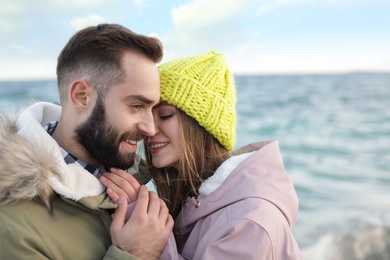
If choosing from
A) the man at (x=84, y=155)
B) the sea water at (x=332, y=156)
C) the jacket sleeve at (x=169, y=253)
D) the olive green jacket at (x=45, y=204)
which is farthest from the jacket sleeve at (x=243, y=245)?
the sea water at (x=332, y=156)

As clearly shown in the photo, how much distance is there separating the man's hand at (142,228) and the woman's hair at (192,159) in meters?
0.38

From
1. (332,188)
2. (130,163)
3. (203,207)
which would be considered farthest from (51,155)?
(332,188)

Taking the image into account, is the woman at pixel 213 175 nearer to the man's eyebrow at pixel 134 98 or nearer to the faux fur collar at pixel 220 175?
the faux fur collar at pixel 220 175

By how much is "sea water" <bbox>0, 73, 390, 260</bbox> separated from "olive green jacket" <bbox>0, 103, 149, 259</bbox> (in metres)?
0.57

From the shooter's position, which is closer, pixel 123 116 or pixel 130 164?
pixel 123 116

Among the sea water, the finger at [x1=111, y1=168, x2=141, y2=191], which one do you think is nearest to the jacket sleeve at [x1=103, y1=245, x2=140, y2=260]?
the finger at [x1=111, y1=168, x2=141, y2=191]

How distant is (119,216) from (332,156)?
978cm

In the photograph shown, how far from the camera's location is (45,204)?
207 centimetres

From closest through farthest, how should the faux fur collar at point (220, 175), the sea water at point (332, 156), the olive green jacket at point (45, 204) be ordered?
the olive green jacket at point (45, 204), the faux fur collar at point (220, 175), the sea water at point (332, 156)

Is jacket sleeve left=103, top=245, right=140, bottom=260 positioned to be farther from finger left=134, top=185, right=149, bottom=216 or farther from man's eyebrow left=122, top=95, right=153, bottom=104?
man's eyebrow left=122, top=95, right=153, bottom=104

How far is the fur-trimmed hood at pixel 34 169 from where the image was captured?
2.02 metres

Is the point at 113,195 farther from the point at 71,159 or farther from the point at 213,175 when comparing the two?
the point at 213,175

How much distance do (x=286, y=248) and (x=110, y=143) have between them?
924 mm

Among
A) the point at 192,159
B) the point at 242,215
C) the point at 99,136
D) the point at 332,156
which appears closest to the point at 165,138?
the point at 192,159
